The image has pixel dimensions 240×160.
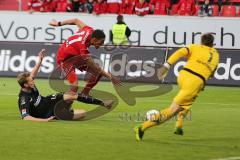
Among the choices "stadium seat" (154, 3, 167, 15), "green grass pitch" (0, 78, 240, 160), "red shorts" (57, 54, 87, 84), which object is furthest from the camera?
"stadium seat" (154, 3, 167, 15)

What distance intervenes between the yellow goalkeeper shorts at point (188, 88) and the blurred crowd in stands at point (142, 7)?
20.2m

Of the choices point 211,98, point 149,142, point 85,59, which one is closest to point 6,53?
point 211,98

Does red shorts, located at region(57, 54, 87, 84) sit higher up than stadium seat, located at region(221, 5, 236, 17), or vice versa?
red shorts, located at region(57, 54, 87, 84)

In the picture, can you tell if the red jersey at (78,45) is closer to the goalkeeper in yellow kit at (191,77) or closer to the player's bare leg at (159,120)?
the goalkeeper in yellow kit at (191,77)

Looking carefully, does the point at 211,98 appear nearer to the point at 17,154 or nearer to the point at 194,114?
the point at 194,114

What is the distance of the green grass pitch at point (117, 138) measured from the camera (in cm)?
→ 1230

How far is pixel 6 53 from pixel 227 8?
34.4 ft

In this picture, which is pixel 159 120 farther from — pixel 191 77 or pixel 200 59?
pixel 200 59

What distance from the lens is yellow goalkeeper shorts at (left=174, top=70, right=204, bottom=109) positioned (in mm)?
13898

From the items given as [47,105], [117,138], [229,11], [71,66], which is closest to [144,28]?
[229,11]

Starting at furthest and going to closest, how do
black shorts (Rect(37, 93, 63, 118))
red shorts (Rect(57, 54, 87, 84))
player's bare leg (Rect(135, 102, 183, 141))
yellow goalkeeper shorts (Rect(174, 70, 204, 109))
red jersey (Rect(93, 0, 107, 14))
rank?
red jersey (Rect(93, 0, 107, 14)), red shorts (Rect(57, 54, 87, 84)), black shorts (Rect(37, 93, 63, 118)), yellow goalkeeper shorts (Rect(174, 70, 204, 109)), player's bare leg (Rect(135, 102, 183, 141))

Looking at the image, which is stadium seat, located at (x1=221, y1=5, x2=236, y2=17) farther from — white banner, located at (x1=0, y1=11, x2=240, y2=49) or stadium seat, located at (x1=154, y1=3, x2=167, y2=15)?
stadium seat, located at (x1=154, y1=3, x2=167, y2=15)

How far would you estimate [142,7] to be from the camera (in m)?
34.9

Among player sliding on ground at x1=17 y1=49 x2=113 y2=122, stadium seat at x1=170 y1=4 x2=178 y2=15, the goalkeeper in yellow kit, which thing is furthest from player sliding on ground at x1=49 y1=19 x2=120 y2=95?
stadium seat at x1=170 y1=4 x2=178 y2=15
